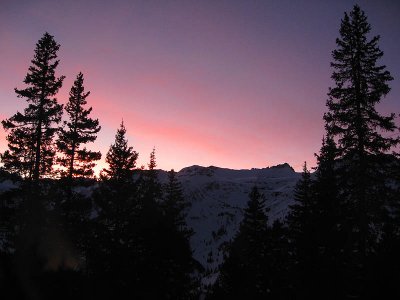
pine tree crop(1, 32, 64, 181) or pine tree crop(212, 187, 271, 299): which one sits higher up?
pine tree crop(1, 32, 64, 181)

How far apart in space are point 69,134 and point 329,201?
723 inches

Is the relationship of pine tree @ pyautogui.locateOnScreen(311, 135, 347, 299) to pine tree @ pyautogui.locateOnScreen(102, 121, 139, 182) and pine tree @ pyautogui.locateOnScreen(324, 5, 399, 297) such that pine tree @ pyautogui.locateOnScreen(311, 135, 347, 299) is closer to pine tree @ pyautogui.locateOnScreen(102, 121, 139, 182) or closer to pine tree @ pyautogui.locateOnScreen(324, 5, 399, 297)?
pine tree @ pyautogui.locateOnScreen(324, 5, 399, 297)

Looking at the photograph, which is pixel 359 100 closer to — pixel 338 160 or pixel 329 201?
pixel 338 160

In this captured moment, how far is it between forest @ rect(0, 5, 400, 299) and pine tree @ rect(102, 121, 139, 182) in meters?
0.09

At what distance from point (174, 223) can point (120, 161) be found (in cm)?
959

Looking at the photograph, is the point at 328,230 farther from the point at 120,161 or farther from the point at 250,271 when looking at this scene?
the point at 120,161

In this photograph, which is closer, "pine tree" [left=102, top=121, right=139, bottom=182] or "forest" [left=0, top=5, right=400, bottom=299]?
"forest" [left=0, top=5, right=400, bottom=299]

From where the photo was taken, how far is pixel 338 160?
21.5 meters

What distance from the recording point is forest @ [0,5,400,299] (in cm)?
1387

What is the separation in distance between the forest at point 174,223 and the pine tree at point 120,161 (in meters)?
0.09

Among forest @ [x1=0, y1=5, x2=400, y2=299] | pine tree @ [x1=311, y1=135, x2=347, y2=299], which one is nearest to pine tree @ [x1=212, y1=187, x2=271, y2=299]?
forest @ [x1=0, y1=5, x2=400, y2=299]

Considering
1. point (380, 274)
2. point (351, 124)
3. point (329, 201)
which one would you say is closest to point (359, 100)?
point (351, 124)

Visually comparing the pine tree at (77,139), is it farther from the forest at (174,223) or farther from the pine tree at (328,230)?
the pine tree at (328,230)

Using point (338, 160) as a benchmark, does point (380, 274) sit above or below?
below
